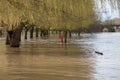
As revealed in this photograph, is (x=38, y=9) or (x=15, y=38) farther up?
(x=38, y=9)

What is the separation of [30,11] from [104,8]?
1881mm

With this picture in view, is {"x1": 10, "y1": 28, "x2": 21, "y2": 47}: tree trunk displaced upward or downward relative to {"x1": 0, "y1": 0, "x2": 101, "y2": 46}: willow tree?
downward

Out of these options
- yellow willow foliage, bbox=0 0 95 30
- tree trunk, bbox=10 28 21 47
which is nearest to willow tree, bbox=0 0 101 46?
yellow willow foliage, bbox=0 0 95 30

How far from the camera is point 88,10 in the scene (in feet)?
32.1

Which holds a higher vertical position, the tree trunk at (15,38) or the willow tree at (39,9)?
the willow tree at (39,9)

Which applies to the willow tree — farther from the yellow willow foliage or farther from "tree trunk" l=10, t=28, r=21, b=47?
"tree trunk" l=10, t=28, r=21, b=47

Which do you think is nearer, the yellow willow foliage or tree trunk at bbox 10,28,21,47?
the yellow willow foliage

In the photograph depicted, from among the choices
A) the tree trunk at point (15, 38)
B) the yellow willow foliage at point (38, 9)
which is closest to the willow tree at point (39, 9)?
the yellow willow foliage at point (38, 9)

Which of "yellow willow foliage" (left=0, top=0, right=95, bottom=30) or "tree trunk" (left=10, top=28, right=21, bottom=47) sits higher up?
"yellow willow foliage" (left=0, top=0, right=95, bottom=30)

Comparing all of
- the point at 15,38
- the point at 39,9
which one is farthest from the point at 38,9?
the point at 15,38

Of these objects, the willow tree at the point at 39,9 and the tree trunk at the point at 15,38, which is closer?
the willow tree at the point at 39,9

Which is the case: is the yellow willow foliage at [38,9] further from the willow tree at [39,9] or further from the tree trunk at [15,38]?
the tree trunk at [15,38]

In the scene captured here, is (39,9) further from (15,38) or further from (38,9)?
(15,38)

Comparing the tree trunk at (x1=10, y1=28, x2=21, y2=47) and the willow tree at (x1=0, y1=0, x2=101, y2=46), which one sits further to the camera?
the tree trunk at (x1=10, y1=28, x2=21, y2=47)
